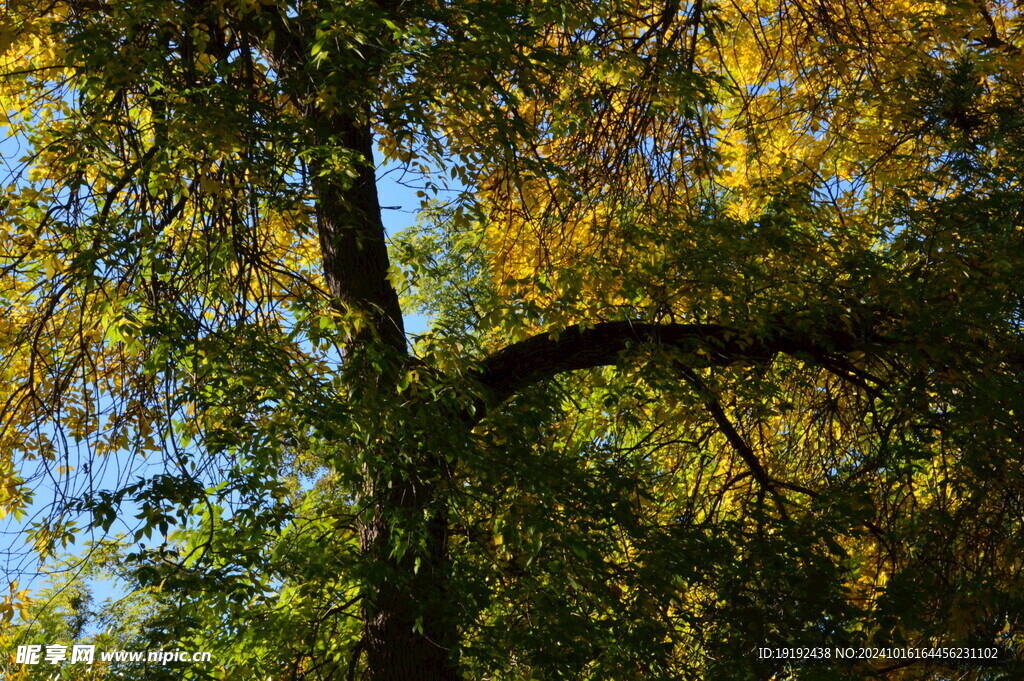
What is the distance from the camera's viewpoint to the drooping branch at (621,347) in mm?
5801

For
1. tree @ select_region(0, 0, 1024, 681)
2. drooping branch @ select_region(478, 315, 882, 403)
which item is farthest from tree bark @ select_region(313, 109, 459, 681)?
drooping branch @ select_region(478, 315, 882, 403)

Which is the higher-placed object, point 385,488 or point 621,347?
point 621,347

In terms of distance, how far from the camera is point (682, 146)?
20.1 ft

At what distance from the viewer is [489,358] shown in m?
5.89

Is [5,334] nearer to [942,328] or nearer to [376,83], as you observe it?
[376,83]

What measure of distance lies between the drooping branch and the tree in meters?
0.02

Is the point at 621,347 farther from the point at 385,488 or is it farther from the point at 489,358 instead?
the point at 385,488

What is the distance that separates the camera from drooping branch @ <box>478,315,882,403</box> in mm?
5801

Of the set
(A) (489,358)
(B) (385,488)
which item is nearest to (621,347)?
(A) (489,358)

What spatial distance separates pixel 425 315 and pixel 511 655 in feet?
25.5

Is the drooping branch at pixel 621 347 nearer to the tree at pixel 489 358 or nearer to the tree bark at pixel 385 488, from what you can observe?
the tree at pixel 489 358

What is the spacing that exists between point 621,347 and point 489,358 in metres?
0.86

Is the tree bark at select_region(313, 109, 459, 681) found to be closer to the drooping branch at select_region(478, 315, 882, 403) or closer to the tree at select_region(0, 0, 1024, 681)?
the tree at select_region(0, 0, 1024, 681)

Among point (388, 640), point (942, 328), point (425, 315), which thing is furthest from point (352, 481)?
point (425, 315)
